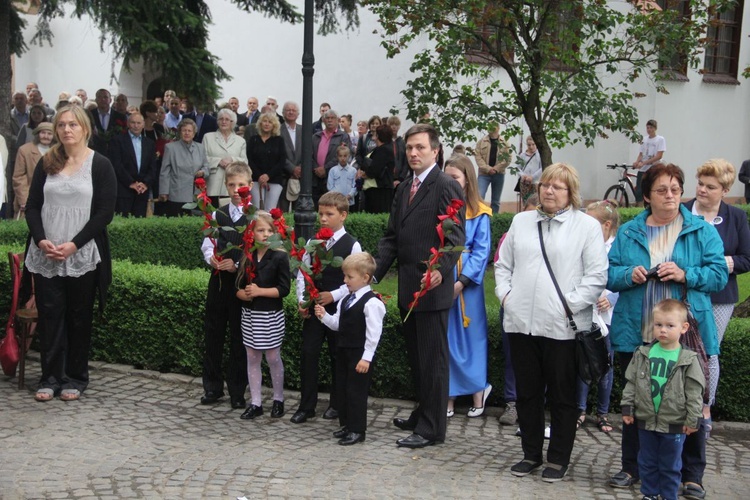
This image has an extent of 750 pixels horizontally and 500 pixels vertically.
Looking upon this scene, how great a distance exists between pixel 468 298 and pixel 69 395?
2981mm

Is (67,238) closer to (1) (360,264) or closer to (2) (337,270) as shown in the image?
(2) (337,270)

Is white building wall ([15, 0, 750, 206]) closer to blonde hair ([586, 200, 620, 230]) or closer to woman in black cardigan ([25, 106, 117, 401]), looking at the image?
woman in black cardigan ([25, 106, 117, 401])

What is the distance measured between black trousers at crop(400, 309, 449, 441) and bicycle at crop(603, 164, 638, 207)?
16.4 m

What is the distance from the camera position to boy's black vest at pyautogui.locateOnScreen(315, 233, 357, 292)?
22.6 ft

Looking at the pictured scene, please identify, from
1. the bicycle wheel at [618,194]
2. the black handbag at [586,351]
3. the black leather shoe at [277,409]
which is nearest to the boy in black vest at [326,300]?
the black leather shoe at [277,409]

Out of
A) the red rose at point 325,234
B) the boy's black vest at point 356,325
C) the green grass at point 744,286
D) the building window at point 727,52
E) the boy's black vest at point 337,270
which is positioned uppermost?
the building window at point 727,52

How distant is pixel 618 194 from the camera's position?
23.7m

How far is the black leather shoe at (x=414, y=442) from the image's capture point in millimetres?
6469

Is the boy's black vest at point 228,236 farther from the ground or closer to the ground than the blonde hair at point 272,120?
closer to the ground

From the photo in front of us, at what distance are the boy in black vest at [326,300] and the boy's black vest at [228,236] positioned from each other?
1.99ft

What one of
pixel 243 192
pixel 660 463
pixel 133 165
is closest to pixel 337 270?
pixel 243 192

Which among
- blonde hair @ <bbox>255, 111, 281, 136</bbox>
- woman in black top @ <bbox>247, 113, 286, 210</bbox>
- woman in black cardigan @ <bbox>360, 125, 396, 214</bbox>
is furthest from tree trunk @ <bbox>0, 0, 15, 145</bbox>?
woman in black cardigan @ <bbox>360, 125, 396, 214</bbox>

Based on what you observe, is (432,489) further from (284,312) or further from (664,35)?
(664,35)

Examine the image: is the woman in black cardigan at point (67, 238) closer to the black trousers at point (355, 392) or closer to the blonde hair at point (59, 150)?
the blonde hair at point (59, 150)
